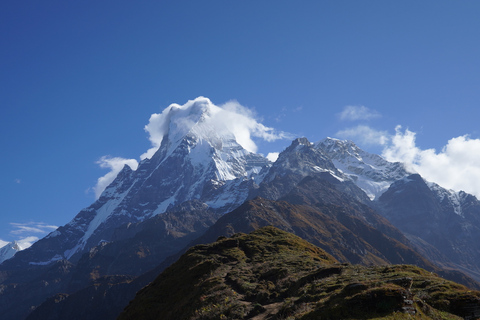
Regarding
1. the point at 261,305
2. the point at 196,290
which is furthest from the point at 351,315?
the point at 196,290

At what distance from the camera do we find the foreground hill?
27.3 meters

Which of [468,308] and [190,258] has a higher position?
[190,258]

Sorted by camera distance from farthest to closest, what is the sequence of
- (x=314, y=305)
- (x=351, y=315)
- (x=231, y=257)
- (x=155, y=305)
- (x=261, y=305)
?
(x=231, y=257) → (x=155, y=305) → (x=261, y=305) → (x=314, y=305) → (x=351, y=315)

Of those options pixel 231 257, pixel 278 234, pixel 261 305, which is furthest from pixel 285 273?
pixel 278 234

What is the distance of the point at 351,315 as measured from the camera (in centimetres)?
2642

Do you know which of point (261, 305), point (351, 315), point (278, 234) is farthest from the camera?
point (278, 234)

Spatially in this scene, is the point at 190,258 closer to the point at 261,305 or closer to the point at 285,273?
the point at 285,273

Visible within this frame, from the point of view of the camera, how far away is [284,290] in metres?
41.9

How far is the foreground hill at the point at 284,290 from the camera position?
2734 cm

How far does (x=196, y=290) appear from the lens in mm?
47375

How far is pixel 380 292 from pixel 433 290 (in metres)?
8.23

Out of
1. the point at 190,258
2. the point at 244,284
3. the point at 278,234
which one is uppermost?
the point at 278,234

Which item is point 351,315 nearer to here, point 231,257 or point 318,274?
point 318,274

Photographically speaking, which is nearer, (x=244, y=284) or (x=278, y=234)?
(x=244, y=284)
